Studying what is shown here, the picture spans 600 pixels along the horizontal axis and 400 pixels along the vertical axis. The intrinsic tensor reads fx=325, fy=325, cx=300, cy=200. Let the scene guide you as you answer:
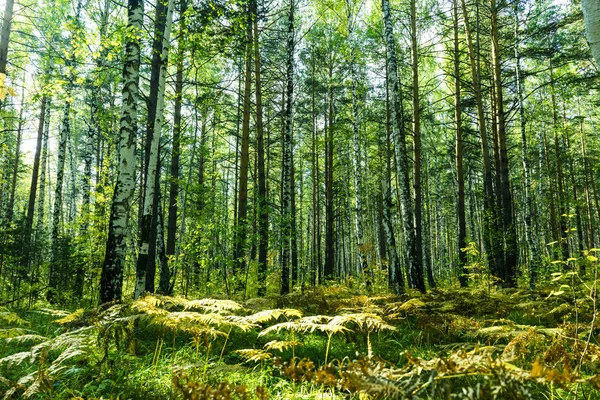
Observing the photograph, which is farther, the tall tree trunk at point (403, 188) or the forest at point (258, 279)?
the tall tree trunk at point (403, 188)

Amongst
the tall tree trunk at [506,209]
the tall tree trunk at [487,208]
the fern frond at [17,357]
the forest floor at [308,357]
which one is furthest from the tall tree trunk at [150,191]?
the tall tree trunk at [487,208]

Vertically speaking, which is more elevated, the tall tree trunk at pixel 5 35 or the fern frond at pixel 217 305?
the tall tree trunk at pixel 5 35

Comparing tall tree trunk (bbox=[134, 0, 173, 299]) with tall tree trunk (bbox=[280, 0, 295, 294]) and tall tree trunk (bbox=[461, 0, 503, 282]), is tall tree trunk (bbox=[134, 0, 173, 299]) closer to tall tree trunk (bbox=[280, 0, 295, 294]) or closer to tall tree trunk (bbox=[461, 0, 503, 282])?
tall tree trunk (bbox=[280, 0, 295, 294])

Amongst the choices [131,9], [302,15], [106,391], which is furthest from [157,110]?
[302,15]

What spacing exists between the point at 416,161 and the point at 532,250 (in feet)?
16.8

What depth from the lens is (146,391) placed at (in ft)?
10.2

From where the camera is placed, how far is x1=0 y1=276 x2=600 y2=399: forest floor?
1.70 metres

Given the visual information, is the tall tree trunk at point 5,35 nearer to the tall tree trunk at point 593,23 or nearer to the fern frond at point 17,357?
the fern frond at point 17,357

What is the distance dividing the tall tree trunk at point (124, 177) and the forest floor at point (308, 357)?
3.85 ft

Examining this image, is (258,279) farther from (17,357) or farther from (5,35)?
(5,35)

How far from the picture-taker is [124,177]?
6473mm

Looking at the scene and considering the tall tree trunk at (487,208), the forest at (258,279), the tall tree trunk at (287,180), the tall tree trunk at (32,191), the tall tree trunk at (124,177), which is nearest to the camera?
the forest at (258,279)

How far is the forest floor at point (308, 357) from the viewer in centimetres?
170

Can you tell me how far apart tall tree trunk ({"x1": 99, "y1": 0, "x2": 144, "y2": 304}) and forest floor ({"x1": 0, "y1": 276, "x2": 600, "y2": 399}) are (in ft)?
3.85
